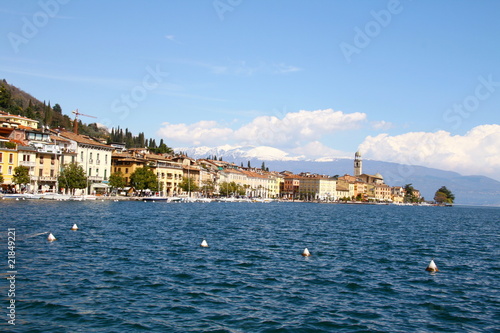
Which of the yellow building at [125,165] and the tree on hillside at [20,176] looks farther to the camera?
the yellow building at [125,165]

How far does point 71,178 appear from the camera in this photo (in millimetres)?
84188

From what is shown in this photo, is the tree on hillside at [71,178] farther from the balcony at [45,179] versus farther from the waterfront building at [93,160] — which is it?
the waterfront building at [93,160]

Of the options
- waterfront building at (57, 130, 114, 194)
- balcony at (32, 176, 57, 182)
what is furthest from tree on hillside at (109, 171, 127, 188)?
balcony at (32, 176, 57, 182)

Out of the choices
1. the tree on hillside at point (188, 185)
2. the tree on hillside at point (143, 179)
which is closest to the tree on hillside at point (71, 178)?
the tree on hillside at point (143, 179)

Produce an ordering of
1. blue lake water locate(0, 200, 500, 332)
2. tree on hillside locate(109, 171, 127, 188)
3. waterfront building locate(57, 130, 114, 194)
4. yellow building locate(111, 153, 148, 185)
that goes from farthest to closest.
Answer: yellow building locate(111, 153, 148, 185) → tree on hillside locate(109, 171, 127, 188) → waterfront building locate(57, 130, 114, 194) → blue lake water locate(0, 200, 500, 332)

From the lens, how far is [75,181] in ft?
277

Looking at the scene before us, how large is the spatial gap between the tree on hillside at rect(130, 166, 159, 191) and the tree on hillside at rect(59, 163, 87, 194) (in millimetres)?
21917

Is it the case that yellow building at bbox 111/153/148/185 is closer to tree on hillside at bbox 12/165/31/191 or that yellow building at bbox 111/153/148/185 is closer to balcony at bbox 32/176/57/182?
balcony at bbox 32/176/57/182

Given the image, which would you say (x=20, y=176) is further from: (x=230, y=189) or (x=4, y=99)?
(x=230, y=189)

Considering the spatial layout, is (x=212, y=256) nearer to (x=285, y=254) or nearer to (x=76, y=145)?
(x=285, y=254)

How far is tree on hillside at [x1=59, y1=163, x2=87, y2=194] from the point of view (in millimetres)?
83938

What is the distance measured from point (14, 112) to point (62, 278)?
389ft

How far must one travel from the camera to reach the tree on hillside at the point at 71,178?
83.9 meters

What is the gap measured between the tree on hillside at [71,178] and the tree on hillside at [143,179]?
2192cm
